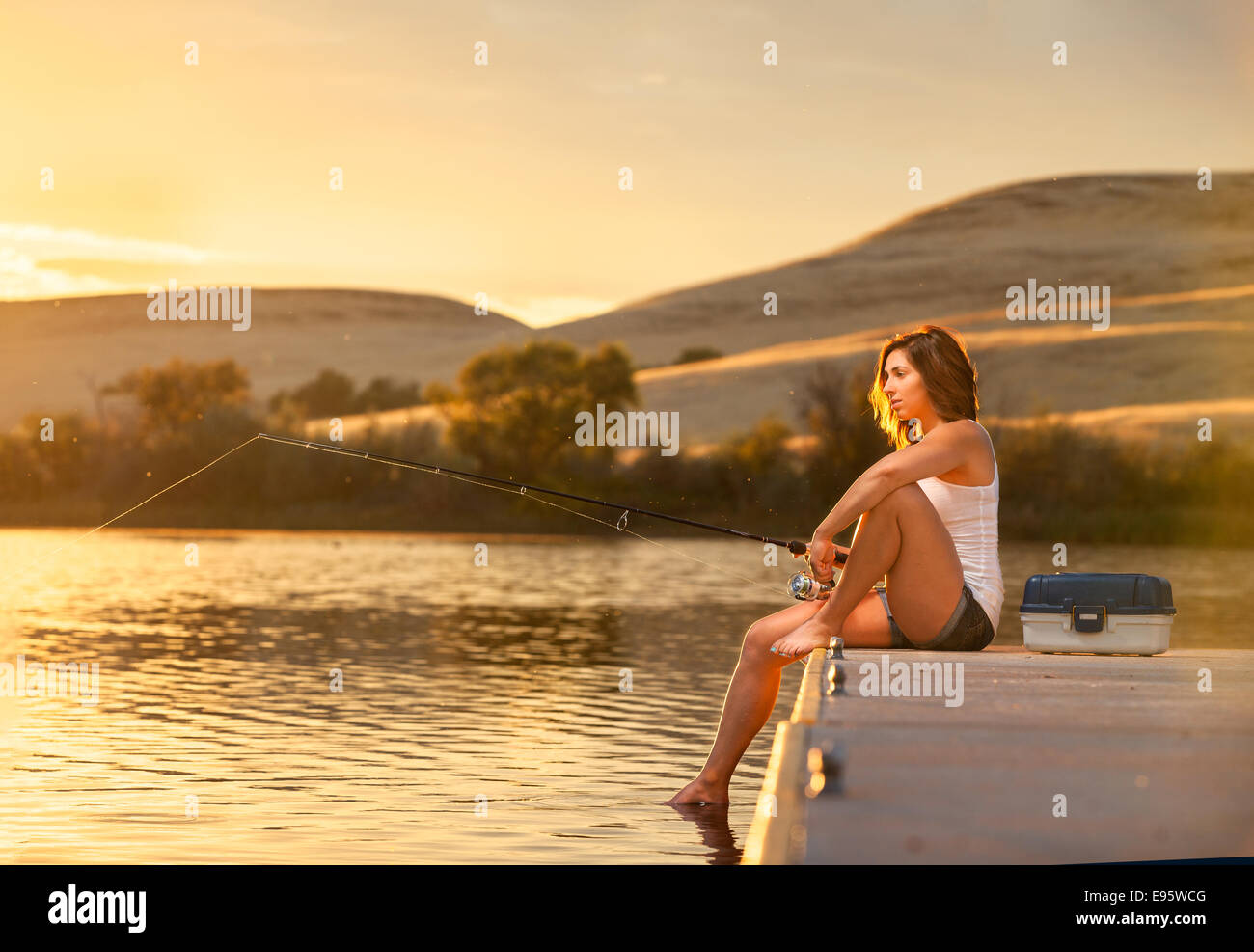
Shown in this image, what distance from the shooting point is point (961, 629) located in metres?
6.41

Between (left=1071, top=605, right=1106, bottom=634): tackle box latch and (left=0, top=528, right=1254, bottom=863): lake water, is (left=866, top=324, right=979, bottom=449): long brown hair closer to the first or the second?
(left=1071, top=605, right=1106, bottom=634): tackle box latch

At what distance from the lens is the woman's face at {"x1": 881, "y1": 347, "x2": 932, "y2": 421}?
21.4 ft

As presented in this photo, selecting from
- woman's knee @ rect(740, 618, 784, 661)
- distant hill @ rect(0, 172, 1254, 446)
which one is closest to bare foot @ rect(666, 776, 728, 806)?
woman's knee @ rect(740, 618, 784, 661)

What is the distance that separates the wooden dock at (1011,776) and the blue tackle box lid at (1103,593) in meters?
0.80

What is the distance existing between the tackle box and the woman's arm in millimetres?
572

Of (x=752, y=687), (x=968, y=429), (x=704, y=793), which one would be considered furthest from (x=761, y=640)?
(x=968, y=429)

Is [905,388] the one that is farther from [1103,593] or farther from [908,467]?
[1103,593]

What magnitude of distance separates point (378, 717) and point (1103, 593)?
19.2ft

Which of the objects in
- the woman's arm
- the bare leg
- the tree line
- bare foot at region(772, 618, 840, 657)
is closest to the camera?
the woman's arm

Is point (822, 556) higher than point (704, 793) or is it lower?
higher

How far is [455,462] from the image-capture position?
5569 centimetres
